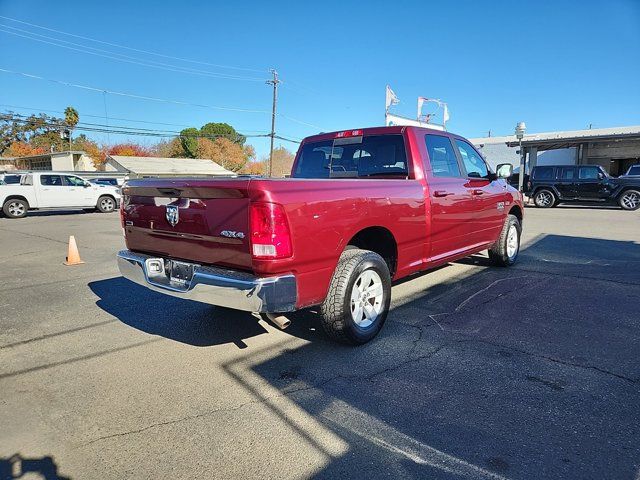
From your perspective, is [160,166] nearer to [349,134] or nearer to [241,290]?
[349,134]

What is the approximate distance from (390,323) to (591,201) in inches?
734

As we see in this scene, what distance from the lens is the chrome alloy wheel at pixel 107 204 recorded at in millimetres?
20516

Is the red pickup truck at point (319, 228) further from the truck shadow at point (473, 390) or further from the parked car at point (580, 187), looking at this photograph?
the parked car at point (580, 187)

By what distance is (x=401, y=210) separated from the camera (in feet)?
14.0

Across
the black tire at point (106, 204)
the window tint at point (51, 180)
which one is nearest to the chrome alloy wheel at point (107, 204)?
the black tire at point (106, 204)

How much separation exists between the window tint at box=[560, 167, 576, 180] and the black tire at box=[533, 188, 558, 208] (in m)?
0.87

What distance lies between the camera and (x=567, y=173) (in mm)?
19547

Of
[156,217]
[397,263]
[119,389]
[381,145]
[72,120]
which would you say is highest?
[72,120]

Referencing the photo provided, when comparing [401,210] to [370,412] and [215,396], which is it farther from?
[215,396]

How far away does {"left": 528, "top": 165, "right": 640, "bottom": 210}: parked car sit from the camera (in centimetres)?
1852

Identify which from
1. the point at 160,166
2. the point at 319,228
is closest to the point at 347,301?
the point at 319,228

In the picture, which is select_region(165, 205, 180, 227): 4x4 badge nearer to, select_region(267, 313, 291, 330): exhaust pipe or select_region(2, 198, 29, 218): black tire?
select_region(267, 313, 291, 330): exhaust pipe

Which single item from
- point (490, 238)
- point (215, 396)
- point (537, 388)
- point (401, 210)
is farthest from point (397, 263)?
point (490, 238)

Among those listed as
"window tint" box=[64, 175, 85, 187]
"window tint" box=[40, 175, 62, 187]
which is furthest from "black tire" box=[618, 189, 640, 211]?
"window tint" box=[40, 175, 62, 187]
